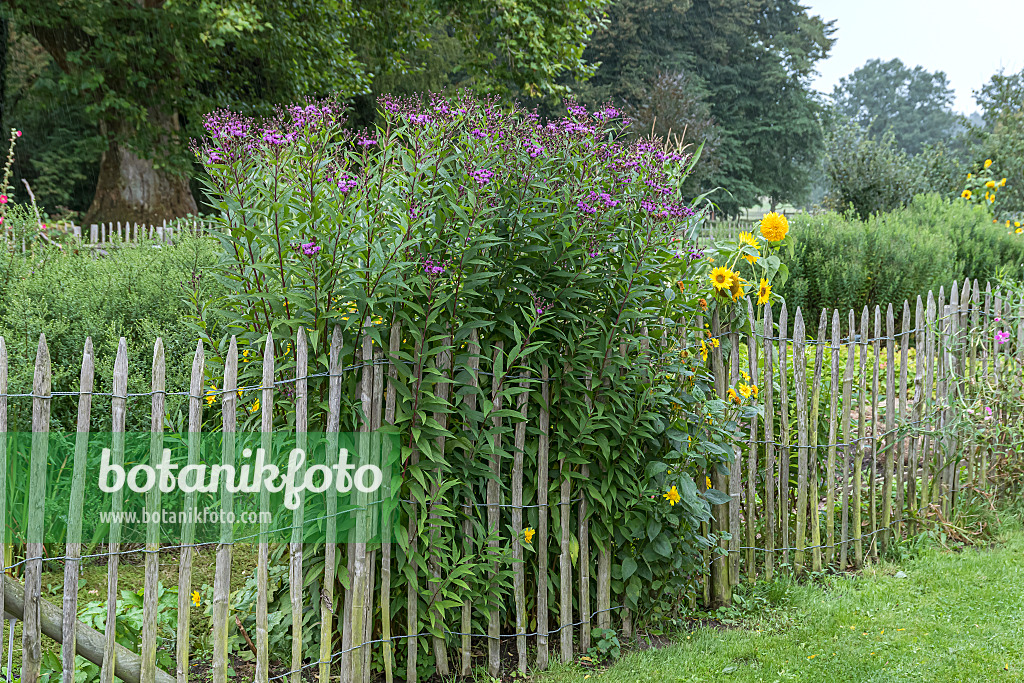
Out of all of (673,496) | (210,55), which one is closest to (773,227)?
(673,496)

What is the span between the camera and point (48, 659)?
2898 millimetres

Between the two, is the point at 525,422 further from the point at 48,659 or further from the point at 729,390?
the point at 48,659

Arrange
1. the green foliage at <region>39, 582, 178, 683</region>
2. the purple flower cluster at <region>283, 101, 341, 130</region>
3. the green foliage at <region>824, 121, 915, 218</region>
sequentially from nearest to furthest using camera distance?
the purple flower cluster at <region>283, 101, 341, 130</region> < the green foliage at <region>39, 582, 178, 683</region> < the green foliage at <region>824, 121, 915, 218</region>

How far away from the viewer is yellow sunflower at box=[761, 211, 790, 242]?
3800 mm

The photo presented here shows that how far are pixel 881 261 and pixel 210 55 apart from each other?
11986 mm

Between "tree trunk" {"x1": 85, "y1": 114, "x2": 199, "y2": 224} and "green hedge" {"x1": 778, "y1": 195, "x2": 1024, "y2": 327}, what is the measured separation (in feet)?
38.3

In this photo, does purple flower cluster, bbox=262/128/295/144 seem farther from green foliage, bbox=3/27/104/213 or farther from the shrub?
green foliage, bbox=3/27/104/213

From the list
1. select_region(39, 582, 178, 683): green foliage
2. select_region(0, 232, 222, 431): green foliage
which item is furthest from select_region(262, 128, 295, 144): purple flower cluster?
select_region(39, 582, 178, 683): green foliage

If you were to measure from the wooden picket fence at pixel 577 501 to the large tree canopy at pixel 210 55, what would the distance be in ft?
32.3

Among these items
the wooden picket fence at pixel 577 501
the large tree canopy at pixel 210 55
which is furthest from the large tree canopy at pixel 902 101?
the wooden picket fence at pixel 577 501

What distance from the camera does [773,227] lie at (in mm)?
3824

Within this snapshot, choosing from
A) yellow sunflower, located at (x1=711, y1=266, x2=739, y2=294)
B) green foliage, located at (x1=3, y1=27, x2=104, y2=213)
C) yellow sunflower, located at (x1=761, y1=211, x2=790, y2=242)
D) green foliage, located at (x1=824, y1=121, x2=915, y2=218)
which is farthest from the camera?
green foliage, located at (x1=3, y1=27, x2=104, y2=213)

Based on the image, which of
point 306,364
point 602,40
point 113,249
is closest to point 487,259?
point 306,364

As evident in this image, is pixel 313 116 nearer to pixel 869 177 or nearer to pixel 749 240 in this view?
pixel 749 240
